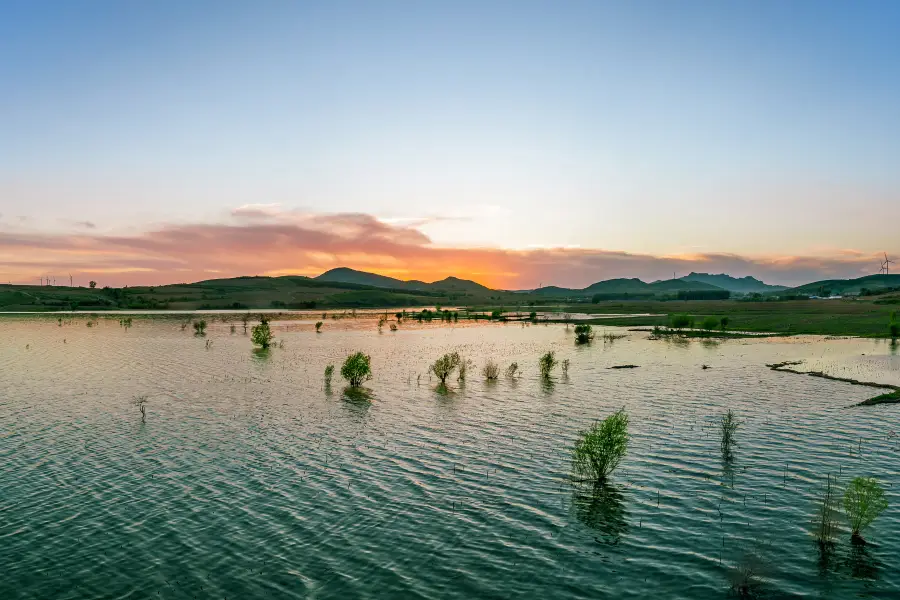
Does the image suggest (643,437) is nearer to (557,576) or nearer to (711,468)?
(711,468)

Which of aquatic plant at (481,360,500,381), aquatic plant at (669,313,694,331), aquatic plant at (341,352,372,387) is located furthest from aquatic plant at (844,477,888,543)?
aquatic plant at (669,313,694,331)

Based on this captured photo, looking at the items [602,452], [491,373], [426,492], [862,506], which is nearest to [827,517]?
[862,506]

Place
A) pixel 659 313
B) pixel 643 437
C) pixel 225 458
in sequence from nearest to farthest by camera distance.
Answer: pixel 225 458 → pixel 643 437 → pixel 659 313

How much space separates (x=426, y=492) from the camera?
2562 centimetres

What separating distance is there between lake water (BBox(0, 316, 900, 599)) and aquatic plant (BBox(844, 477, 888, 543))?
538mm

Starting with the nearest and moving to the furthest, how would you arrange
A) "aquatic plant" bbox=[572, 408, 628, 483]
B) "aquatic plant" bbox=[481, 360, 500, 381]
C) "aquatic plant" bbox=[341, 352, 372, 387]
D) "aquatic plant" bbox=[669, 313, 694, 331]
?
1. "aquatic plant" bbox=[572, 408, 628, 483]
2. "aquatic plant" bbox=[341, 352, 372, 387]
3. "aquatic plant" bbox=[481, 360, 500, 381]
4. "aquatic plant" bbox=[669, 313, 694, 331]

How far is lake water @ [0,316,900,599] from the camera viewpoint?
59.5ft

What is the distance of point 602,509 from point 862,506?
29.0 ft

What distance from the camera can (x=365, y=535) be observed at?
21.2 m

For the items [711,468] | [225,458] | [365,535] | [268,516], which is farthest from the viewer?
[225,458]

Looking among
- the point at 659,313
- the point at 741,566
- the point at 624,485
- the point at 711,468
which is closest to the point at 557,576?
the point at 741,566

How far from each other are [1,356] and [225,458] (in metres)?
67.9

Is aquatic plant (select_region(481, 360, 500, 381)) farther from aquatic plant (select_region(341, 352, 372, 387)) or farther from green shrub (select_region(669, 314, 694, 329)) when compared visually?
green shrub (select_region(669, 314, 694, 329))

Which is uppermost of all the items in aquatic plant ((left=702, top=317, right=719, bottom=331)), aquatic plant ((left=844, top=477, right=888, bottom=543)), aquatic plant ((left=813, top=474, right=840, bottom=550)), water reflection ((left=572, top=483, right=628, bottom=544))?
aquatic plant ((left=702, top=317, right=719, bottom=331))
